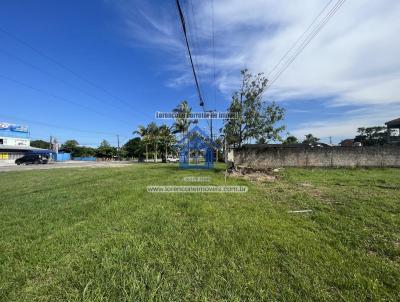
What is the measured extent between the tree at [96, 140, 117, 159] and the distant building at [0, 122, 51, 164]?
17603 mm

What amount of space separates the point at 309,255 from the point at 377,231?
187cm

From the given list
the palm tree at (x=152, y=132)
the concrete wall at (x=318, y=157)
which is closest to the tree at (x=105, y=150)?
the palm tree at (x=152, y=132)

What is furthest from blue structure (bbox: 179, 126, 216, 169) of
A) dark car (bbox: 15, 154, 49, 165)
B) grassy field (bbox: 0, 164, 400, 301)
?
dark car (bbox: 15, 154, 49, 165)

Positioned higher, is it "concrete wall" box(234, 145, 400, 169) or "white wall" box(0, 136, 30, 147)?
"white wall" box(0, 136, 30, 147)

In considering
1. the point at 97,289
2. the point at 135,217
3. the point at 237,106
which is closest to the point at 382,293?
the point at 97,289

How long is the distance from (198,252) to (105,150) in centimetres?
6587

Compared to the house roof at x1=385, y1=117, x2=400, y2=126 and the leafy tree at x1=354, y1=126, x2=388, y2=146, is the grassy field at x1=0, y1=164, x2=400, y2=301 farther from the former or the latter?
the leafy tree at x1=354, y1=126, x2=388, y2=146

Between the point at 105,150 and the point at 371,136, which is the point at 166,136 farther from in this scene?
the point at 371,136

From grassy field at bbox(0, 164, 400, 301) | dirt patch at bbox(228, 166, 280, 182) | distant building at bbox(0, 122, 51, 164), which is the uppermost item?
distant building at bbox(0, 122, 51, 164)

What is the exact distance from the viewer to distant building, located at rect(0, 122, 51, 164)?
38494 millimetres

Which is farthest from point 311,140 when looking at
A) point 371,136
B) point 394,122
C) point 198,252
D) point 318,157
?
point 198,252

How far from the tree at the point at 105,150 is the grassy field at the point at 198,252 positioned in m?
61.8

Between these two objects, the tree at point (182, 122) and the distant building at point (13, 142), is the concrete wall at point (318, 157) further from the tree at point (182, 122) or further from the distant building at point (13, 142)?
the distant building at point (13, 142)

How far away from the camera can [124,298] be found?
2.31 meters
